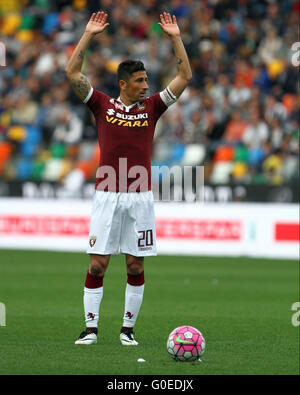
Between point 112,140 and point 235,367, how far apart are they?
238 cm

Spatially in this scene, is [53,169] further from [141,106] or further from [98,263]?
[98,263]

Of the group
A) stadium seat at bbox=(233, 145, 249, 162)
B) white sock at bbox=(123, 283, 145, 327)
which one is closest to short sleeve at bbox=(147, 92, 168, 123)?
white sock at bbox=(123, 283, 145, 327)

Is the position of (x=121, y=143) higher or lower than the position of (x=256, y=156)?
lower

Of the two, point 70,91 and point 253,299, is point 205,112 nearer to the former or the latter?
point 70,91

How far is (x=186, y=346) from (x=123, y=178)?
169cm

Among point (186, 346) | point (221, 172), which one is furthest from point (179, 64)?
point (221, 172)

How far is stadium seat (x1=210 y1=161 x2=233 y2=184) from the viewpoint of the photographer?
762 inches

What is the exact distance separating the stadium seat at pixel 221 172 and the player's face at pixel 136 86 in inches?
435

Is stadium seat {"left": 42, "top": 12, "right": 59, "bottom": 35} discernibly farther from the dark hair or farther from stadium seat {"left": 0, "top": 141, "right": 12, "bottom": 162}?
the dark hair

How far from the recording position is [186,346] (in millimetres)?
7383

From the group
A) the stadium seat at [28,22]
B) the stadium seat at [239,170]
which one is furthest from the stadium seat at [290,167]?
the stadium seat at [28,22]

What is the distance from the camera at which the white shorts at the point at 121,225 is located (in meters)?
8.24

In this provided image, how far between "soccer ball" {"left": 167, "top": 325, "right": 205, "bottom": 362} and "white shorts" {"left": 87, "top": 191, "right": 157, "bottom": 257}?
1074 mm

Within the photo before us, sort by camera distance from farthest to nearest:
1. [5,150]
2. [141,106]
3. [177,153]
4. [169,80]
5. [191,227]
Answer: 1. [169,80]
2. [5,150]
3. [177,153]
4. [191,227]
5. [141,106]
